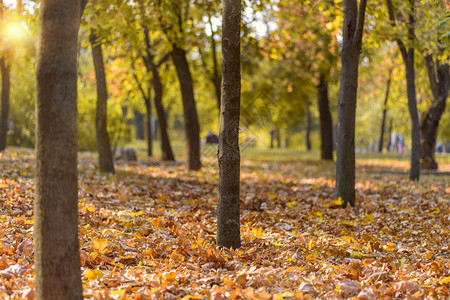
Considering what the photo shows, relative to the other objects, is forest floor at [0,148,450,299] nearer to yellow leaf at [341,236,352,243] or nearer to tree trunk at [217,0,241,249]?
yellow leaf at [341,236,352,243]

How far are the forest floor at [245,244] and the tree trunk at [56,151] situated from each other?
50 cm

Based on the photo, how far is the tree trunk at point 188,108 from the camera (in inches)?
493

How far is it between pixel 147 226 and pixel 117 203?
1579 mm

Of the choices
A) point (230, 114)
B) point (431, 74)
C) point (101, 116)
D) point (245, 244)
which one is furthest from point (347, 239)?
point (431, 74)

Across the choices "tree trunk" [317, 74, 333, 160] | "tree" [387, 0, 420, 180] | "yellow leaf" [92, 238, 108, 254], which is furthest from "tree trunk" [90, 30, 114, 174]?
"tree trunk" [317, 74, 333, 160]

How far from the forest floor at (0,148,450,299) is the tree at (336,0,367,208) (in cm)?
46

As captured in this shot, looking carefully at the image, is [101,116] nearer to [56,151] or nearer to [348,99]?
[348,99]

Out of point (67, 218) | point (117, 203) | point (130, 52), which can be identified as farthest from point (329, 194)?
point (130, 52)

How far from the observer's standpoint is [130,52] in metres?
15.8

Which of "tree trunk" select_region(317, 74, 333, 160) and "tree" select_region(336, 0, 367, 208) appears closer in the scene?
"tree" select_region(336, 0, 367, 208)

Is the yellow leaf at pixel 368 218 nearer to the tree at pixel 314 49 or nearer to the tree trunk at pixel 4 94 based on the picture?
the tree at pixel 314 49

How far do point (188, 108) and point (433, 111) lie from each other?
8210 millimetres

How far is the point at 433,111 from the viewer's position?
1452 centimetres

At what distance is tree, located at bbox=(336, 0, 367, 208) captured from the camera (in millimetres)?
7811
